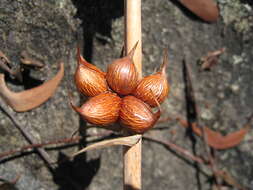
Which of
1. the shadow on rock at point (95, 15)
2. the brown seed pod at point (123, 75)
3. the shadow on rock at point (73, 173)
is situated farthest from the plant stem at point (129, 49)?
the shadow on rock at point (73, 173)

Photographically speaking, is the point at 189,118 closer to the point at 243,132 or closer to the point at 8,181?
the point at 243,132

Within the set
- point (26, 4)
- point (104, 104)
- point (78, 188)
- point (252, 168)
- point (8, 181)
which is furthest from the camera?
point (252, 168)

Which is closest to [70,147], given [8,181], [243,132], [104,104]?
[8,181]

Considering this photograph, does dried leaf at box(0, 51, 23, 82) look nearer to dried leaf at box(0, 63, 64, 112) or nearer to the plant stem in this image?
dried leaf at box(0, 63, 64, 112)

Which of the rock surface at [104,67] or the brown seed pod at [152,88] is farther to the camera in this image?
the rock surface at [104,67]

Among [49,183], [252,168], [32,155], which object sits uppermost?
[32,155]

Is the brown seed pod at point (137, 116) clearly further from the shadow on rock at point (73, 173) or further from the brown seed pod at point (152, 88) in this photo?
the shadow on rock at point (73, 173)
